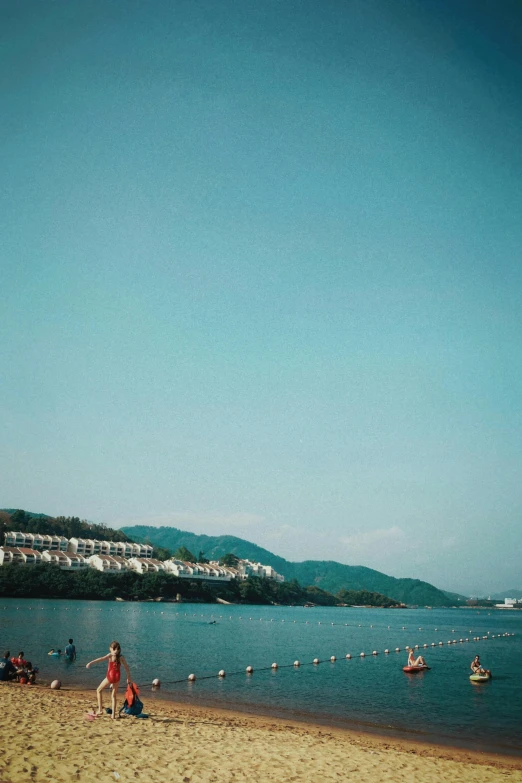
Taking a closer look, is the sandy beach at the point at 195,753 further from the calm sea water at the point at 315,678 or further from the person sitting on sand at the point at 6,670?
the person sitting on sand at the point at 6,670

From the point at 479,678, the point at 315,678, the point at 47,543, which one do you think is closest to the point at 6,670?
the point at 315,678

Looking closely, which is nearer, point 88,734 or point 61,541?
point 88,734

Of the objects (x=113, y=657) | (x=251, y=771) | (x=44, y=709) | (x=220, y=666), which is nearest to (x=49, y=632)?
(x=220, y=666)

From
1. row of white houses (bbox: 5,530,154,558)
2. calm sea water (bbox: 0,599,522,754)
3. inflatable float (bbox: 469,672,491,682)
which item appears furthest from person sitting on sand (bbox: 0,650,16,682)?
row of white houses (bbox: 5,530,154,558)

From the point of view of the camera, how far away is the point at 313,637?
7431cm

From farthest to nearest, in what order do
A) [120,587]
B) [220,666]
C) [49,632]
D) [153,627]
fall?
1. [120,587]
2. [153,627]
3. [49,632]
4. [220,666]

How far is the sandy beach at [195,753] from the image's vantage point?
13117mm

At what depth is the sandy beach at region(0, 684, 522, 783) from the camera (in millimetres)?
13117

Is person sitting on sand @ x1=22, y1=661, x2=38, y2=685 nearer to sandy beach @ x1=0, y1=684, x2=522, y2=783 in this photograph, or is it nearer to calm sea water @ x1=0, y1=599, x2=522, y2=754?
calm sea water @ x1=0, y1=599, x2=522, y2=754

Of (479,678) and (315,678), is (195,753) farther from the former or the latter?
(479,678)

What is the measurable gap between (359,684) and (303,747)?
70.0 ft

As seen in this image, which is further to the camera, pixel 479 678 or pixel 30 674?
pixel 479 678

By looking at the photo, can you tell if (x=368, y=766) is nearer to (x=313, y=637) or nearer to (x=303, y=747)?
(x=303, y=747)

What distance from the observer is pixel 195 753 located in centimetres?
1552
